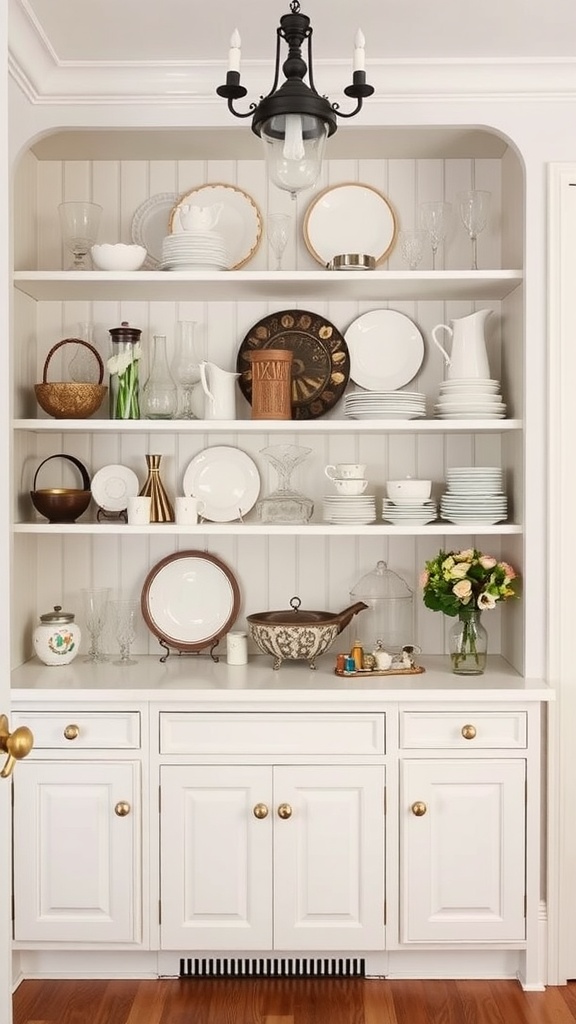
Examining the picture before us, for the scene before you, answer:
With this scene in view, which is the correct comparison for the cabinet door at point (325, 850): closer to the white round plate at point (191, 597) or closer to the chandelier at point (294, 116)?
the white round plate at point (191, 597)

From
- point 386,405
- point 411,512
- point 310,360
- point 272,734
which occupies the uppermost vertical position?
point 310,360

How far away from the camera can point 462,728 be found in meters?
2.89

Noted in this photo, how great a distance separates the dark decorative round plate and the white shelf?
0.10m

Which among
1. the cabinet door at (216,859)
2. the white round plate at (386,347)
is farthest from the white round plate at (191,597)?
the white round plate at (386,347)

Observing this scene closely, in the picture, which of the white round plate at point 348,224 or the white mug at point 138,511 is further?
the white round plate at point 348,224

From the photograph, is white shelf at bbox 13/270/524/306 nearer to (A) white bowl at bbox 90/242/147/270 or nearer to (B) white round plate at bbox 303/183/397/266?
(A) white bowl at bbox 90/242/147/270

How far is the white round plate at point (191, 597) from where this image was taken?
131 inches

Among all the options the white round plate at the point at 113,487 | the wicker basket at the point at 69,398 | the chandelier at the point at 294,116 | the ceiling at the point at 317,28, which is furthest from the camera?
the white round plate at the point at 113,487

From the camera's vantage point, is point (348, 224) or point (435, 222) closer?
point (435, 222)

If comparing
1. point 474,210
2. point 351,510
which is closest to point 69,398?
point 351,510

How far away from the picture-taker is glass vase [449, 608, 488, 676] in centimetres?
307

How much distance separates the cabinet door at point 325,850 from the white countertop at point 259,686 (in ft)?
0.74

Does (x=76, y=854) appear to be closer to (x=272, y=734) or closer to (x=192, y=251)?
(x=272, y=734)

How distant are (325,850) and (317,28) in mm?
2340
